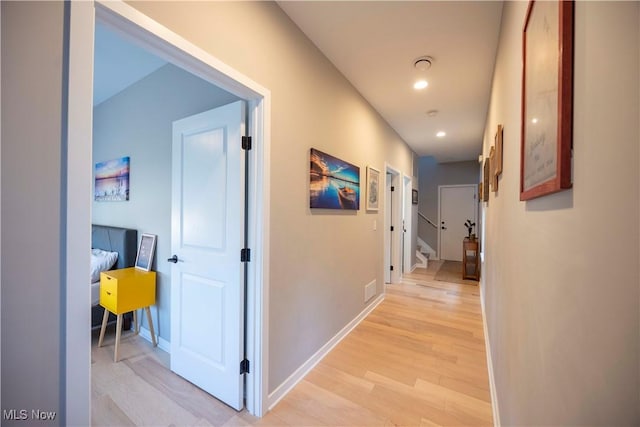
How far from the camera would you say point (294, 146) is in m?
1.85

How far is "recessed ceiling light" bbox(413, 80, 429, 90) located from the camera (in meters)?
2.60

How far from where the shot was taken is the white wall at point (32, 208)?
73 cm

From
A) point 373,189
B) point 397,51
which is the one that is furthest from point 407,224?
point 397,51

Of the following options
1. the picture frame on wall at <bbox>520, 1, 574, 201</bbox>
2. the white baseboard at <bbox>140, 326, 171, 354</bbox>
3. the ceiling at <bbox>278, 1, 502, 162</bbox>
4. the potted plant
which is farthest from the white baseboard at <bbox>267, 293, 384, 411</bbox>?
the potted plant

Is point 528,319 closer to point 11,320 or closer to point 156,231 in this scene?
point 11,320


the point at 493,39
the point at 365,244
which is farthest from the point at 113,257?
the point at 493,39

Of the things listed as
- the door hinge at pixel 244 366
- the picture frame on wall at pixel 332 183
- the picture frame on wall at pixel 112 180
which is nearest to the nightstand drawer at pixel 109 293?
the picture frame on wall at pixel 112 180

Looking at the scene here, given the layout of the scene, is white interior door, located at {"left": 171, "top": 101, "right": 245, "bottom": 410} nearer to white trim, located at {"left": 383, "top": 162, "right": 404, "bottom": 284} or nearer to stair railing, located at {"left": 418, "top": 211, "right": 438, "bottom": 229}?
white trim, located at {"left": 383, "top": 162, "right": 404, "bottom": 284}

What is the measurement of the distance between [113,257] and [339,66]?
2.92m

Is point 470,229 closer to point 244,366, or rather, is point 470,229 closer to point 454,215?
point 454,215

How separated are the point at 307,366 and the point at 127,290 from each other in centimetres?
161

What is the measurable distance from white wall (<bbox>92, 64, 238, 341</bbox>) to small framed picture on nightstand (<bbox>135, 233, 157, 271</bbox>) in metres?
0.05

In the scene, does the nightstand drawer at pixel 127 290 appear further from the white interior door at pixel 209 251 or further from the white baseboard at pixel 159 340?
the white interior door at pixel 209 251

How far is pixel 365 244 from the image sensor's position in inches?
122
